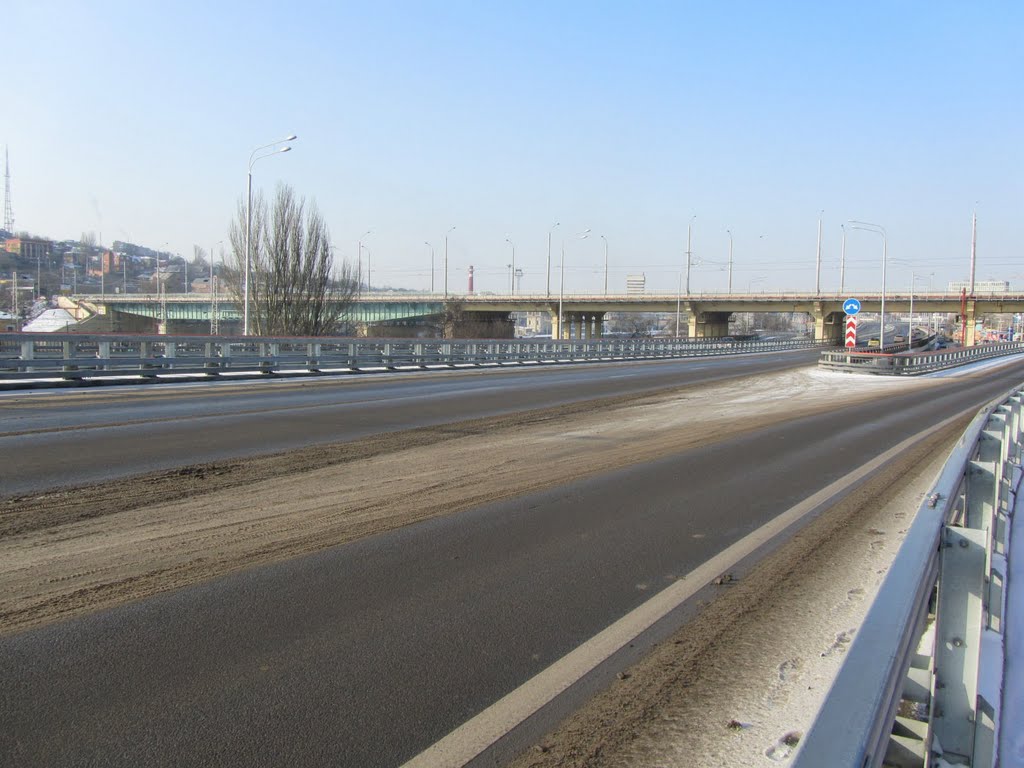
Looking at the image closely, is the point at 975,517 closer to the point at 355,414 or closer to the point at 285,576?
the point at 285,576

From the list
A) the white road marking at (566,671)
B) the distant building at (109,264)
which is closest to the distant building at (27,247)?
the distant building at (109,264)

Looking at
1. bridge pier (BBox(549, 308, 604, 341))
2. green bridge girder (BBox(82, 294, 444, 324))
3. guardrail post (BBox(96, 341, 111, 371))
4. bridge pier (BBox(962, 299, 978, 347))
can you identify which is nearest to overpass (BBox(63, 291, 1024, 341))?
green bridge girder (BBox(82, 294, 444, 324))

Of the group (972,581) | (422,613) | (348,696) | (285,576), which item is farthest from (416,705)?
(972,581)

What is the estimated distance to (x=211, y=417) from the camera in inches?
603

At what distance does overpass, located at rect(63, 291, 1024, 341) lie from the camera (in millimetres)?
88375

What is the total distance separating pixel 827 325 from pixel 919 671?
10839cm

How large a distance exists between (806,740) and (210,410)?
1606 centimetres

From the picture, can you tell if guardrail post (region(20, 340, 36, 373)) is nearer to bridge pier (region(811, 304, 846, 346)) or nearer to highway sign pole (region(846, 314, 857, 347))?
highway sign pole (region(846, 314, 857, 347))

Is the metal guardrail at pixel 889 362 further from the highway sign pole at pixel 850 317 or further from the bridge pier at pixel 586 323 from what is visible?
the bridge pier at pixel 586 323

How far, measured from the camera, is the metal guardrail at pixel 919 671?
2236 mm

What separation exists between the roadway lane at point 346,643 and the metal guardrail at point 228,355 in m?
18.7

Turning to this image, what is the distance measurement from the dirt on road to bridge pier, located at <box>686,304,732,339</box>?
288ft

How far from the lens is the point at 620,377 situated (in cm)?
3250

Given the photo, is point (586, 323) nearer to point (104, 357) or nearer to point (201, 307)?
point (201, 307)
